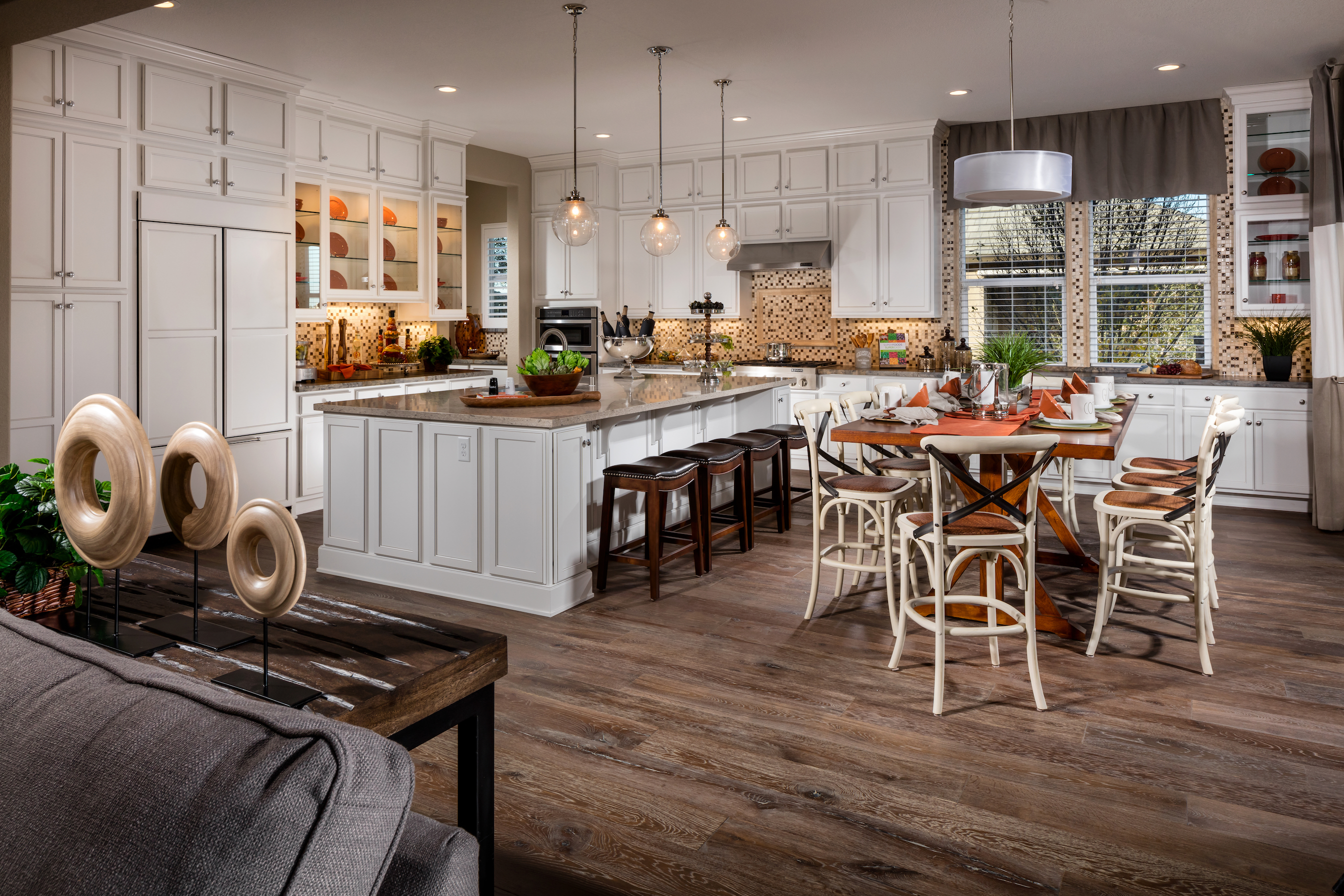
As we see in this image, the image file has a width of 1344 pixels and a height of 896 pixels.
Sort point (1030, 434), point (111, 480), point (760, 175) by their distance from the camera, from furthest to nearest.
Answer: point (760, 175) → point (1030, 434) → point (111, 480)

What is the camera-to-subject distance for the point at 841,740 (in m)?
2.83

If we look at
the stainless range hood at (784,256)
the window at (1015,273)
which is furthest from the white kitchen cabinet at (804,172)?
the window at (1015,273)

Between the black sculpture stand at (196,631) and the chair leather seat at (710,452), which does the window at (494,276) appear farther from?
the black sculpture stand at (196,631)

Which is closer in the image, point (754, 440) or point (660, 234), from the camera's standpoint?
point (754, 440)

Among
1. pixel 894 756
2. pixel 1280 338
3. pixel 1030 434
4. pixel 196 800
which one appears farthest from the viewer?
pixel 1280 338

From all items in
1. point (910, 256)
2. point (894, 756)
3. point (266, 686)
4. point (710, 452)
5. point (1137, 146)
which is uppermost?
point (1137, 146)

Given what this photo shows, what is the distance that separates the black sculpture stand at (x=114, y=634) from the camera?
1320 millimetres

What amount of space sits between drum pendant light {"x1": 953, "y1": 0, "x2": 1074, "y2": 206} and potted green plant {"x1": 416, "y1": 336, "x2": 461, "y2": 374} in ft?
14.9

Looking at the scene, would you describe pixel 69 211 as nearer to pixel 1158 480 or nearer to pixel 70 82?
pixel 70 82

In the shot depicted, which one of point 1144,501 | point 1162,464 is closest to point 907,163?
point 1162,464

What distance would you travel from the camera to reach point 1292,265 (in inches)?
246

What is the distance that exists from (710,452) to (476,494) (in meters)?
1.28

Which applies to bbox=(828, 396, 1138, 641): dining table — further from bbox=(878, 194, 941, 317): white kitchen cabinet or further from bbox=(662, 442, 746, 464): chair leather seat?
bbox=(878, 194, 941, 317): white kitchen cabinet

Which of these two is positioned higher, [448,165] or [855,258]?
[448,165]
